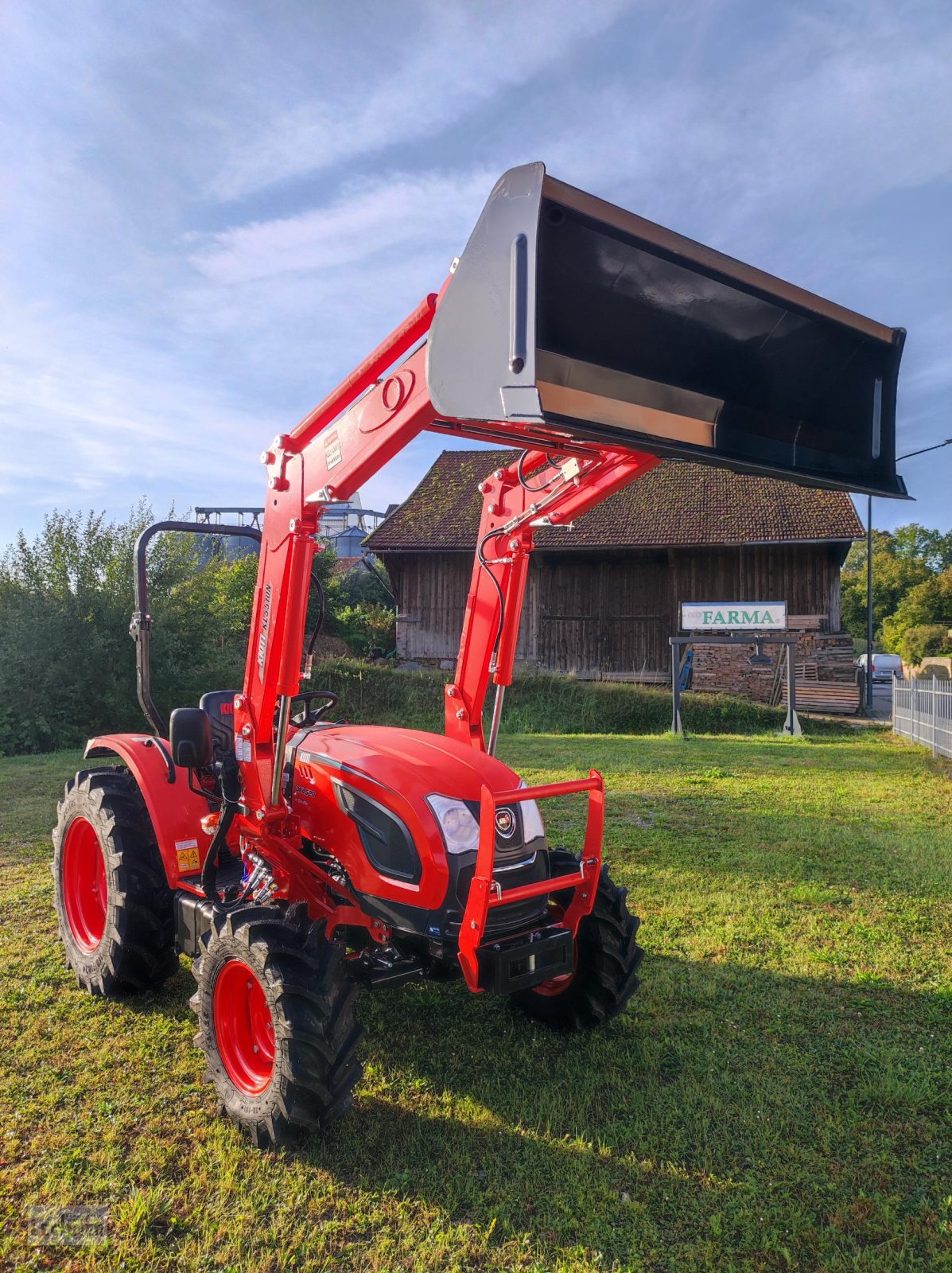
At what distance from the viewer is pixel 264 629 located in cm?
360

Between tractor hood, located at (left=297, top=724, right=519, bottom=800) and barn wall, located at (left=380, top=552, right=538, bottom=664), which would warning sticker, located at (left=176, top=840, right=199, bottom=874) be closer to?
tractor hood, located at (left=297, top=724, right=519, bottom=800)

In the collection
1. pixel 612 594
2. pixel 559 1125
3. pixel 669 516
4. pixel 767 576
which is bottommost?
pixel 559 1125

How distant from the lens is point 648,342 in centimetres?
299

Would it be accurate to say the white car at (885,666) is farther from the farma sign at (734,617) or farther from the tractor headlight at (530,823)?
the tractor headlight at (530,823)

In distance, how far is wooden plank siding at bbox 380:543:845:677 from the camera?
65.9 ft

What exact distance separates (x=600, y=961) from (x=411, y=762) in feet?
3.87

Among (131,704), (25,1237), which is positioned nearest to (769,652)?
(131,704)

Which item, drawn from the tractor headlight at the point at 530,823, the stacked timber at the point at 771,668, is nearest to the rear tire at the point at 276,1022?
the tractor headlight at the point at 530,823

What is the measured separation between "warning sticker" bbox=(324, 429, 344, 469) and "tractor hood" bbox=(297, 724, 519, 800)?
1140 mm

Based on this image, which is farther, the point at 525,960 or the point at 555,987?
the point at 555,987

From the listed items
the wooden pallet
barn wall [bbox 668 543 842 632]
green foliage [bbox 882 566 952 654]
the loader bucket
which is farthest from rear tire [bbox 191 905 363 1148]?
Result: green foliage [bbox 882 566 952 654]

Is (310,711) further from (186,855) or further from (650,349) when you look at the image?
(650,349)

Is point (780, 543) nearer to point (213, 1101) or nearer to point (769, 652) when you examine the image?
point (769, 652)

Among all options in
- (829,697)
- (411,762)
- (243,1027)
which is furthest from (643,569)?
(243,1027)
